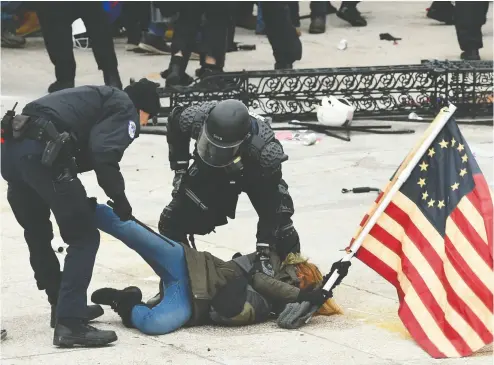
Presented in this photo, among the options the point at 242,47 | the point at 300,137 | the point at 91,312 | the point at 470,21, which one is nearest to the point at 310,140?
the point at 300,137

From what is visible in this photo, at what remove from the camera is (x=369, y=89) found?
12617mm

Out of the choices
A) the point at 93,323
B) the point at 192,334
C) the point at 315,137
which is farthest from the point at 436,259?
the point at 315,137

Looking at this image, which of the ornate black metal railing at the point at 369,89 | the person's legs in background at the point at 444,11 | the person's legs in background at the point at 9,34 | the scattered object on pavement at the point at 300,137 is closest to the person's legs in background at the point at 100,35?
the ornate black metal railing at the point at 369,89

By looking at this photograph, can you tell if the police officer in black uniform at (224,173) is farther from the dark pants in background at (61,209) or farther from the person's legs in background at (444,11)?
the person's legs in background at (444,11)

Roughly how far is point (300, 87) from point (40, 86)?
10.00 ft

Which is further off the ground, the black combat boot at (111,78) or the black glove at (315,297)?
the black glove at (315,297)

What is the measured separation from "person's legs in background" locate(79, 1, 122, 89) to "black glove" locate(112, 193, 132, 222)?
236 inches

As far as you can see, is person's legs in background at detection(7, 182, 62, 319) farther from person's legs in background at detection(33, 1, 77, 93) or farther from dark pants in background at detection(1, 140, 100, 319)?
person's legs in background at detection(33, 1, 77, 93)

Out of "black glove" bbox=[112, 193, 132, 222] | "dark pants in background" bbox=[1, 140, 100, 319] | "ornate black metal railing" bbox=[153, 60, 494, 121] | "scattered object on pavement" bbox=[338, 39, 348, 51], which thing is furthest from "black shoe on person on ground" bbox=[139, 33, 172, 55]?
"black glove" bbox=[112, 193, 132, 222]

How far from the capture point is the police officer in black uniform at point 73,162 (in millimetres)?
6109

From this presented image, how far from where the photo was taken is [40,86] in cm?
1366

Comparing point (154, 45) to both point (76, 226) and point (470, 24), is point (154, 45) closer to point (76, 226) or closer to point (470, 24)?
point (470, 24)

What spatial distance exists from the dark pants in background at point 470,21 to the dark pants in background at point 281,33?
2.27m

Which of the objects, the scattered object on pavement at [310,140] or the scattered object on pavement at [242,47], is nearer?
the scattered object on pavement at [310,140]
